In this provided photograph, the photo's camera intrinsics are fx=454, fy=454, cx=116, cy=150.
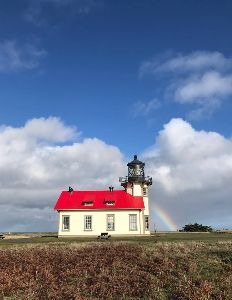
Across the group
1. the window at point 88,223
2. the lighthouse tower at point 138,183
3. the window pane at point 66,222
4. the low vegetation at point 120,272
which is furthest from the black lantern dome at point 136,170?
the low vegetation at point 120,272

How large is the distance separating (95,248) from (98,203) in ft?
98.5

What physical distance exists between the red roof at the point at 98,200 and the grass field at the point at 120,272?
29.4 meters

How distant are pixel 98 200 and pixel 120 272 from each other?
37.4 meters

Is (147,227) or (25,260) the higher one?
(147,227)

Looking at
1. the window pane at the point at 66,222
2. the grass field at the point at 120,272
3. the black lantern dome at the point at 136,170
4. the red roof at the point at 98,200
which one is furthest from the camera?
the black lantern dome at the point at 136,170

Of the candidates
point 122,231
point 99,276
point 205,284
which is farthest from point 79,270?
point 122,231

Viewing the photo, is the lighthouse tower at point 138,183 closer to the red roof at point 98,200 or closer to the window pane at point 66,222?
the red roof at point 98,200

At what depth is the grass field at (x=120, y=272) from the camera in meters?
20.2

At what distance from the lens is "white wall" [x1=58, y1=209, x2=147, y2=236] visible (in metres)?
59.5

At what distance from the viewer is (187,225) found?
7888 centimetres

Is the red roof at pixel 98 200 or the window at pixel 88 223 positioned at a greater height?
the red roof at pixel 98 200

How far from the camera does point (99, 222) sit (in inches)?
2352

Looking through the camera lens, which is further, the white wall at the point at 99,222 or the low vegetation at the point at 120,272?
the white wall at the point at 99,222

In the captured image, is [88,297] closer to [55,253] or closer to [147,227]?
[55,253]
